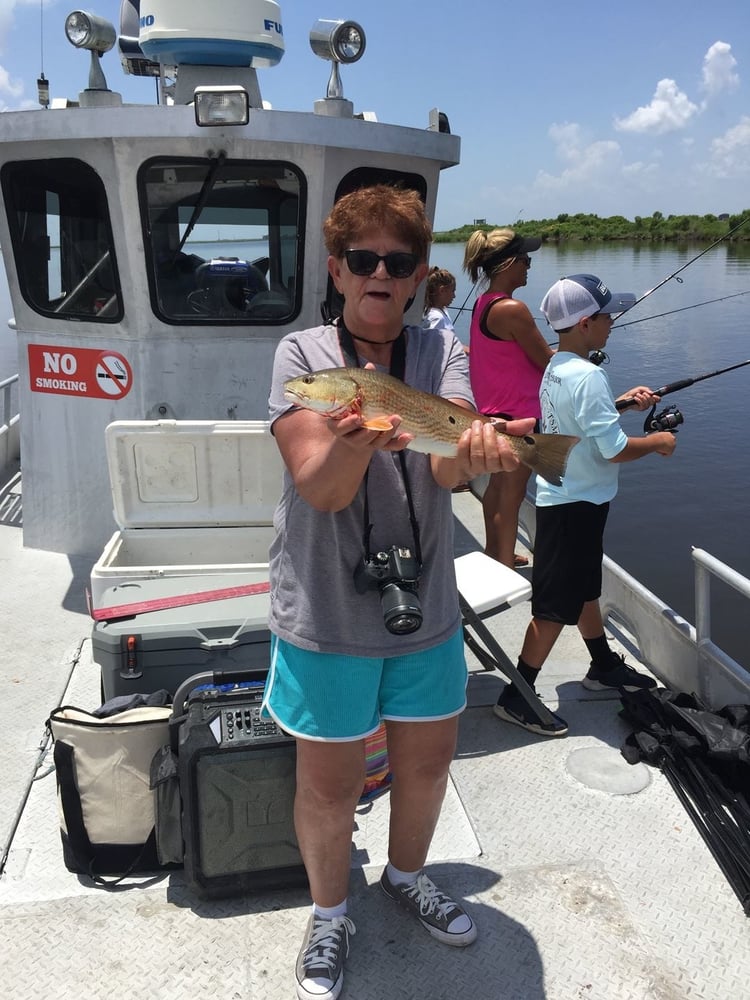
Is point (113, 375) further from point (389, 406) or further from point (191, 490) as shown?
point (389, 406)

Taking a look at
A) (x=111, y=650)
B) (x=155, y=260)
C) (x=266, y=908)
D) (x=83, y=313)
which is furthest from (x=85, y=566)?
(x=266, y=908)

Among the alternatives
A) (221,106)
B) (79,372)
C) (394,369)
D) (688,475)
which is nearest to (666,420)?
(394,369)

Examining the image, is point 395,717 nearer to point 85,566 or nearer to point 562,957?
point 562,957

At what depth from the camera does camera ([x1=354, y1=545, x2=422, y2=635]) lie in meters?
1.88

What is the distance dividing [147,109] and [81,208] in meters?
0.76

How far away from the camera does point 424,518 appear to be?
203 centimetres

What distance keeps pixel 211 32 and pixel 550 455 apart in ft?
12.6

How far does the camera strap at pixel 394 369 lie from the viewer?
6.42ft

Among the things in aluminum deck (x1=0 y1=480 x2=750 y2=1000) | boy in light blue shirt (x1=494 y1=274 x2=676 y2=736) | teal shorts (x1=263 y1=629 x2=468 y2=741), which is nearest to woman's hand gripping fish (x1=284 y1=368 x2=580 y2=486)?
teal shorts (x1=263 y1=629 x2=468 y2=741)

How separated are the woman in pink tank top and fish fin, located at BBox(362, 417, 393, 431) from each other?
2.76 m

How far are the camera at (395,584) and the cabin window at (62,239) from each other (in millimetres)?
3442

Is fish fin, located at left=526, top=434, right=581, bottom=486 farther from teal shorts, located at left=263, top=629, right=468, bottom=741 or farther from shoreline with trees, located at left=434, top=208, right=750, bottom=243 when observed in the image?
shoreline with trees, located at left=434, top=208, right=750, bottom=243

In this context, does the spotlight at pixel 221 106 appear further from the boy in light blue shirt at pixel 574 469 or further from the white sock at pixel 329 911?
the white sock at pixel 329 911

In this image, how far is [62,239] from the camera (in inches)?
193
